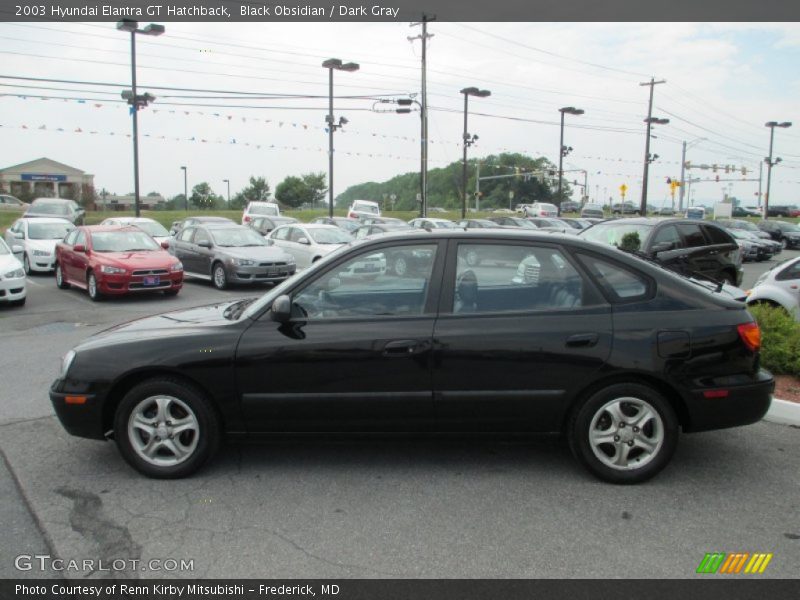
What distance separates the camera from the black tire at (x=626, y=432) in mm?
4047

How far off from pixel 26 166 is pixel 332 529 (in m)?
87.6

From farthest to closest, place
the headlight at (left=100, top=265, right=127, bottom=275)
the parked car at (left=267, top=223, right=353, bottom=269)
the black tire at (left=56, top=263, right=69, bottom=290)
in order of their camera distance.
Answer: the parked car at (left=267, top=223, right=353, bottom=269) → the black tire at (left=56, top=263, right=69, bottom=290) → the headlight at (left=100, top=265, right=127, bottom=275)

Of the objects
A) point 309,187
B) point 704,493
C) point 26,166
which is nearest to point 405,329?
point 704,493

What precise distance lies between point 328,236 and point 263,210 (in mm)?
16560

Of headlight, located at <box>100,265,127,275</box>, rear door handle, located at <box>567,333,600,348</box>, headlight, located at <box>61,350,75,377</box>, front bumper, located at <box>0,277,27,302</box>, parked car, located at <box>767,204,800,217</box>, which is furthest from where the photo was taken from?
parked car, located at <box>767,204,800,217</box>

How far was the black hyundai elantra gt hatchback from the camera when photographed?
4055mm

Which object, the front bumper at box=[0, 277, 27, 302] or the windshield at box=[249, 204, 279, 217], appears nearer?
the front bumper at box=[0, 277, 27, 302]

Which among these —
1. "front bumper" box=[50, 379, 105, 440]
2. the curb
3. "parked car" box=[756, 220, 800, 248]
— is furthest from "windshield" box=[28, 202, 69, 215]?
"parked car" box=[756, 220, 800, 248]

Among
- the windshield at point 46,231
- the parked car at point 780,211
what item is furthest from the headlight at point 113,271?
the parked car at point 780,211

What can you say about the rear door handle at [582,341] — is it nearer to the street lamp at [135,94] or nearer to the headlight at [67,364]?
the headlight at [67,364]

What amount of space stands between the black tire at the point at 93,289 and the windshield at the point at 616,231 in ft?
30.3

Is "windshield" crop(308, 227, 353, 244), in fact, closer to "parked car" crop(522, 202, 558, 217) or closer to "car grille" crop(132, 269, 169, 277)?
"car grille" crop(132, 269, 169, 277)

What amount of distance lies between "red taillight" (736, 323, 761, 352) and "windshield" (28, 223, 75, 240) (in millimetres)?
17424
